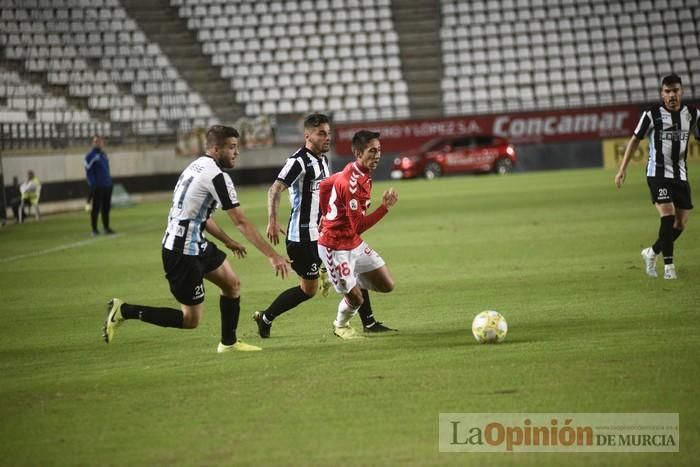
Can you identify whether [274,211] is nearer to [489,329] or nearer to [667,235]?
[489,329]

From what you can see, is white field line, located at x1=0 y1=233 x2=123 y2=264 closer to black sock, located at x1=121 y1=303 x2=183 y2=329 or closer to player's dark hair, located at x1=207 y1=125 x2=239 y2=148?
black sock, located at x1=121 y1=303 x2=183 y2=329

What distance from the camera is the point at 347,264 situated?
9500 millimetres

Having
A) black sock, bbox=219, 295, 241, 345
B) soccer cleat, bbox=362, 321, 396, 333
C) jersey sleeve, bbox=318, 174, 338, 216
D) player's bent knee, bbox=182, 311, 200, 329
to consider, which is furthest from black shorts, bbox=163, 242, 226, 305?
soccer cleat, bbox=362, 321, 396, 333

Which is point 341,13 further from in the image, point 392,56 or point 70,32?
point 70,32

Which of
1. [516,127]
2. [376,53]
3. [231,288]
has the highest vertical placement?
[376,53]

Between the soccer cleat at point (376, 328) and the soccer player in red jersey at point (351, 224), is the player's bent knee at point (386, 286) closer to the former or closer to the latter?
the soccer player in red jersey at point (351, 224)

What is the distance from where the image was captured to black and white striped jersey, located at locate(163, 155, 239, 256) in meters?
8.63

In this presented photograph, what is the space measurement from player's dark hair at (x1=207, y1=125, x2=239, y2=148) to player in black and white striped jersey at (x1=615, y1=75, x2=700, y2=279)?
5.71 metres

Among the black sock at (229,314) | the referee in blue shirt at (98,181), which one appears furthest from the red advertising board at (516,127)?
the black sock at (229,314)

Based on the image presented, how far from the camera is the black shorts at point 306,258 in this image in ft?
32.8

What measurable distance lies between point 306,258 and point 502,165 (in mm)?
33882

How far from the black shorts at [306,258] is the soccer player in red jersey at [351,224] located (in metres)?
0.33

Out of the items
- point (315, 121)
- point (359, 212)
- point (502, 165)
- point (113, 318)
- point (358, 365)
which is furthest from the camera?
point (502, 165)

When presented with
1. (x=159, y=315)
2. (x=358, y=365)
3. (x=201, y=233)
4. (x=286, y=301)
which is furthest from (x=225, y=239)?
(x=358, y=365)
